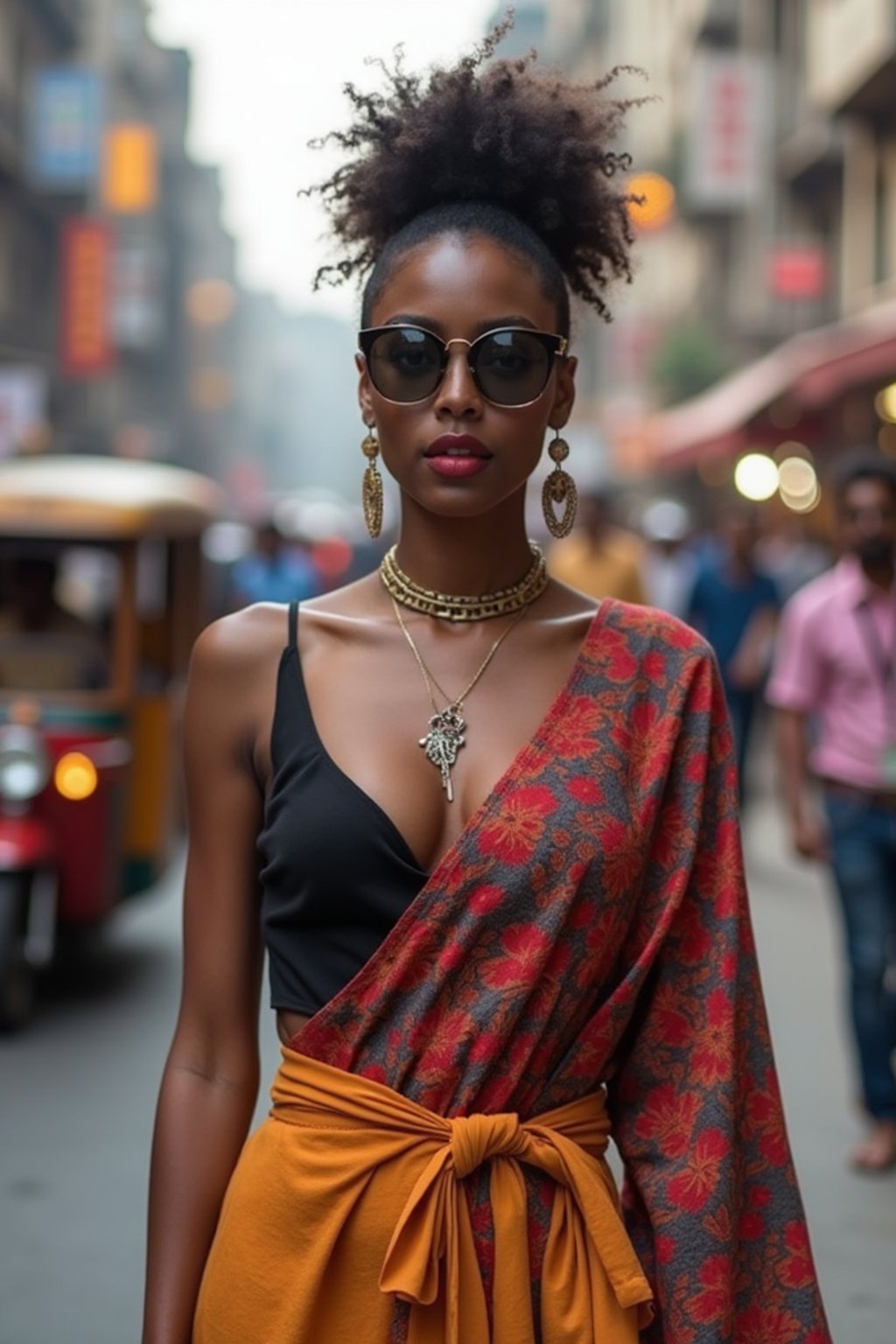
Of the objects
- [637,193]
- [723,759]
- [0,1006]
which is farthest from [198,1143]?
[0,1006]

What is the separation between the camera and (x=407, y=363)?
7.50 ft

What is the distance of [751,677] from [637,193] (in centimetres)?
1004

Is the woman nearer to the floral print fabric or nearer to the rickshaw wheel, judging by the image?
the floral print fabric

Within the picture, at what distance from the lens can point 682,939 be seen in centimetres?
224

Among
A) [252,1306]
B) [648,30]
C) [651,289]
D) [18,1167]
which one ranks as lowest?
[18,1167]

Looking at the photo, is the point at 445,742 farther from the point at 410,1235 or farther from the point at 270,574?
the point at 270,574

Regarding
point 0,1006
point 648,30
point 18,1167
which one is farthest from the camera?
point 648,30

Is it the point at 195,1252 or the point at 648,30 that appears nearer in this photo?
the point at 195,1252

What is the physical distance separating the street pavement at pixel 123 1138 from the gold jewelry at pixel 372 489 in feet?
8.85

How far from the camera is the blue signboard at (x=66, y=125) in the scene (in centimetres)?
3228

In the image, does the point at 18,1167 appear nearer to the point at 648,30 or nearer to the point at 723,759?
the point at 723,759

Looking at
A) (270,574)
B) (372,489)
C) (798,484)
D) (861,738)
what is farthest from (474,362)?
(798,484)

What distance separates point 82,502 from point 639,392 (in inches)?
1475

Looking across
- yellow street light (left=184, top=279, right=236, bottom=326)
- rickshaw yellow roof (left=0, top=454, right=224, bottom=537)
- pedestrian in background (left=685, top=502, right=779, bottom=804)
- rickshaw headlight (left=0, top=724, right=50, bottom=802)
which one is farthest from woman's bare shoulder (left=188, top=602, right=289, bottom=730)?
yellow street light (left=184, top=279, right=236, bottom=326)
